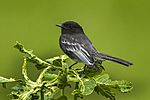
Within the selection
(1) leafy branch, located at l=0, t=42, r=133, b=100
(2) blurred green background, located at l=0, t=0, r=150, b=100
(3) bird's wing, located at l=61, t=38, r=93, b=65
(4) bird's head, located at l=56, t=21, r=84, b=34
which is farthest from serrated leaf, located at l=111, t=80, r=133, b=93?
(2) blurred green background, located at l=0, t=0, r=150, b=100

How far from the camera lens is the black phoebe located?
1389 millimetres

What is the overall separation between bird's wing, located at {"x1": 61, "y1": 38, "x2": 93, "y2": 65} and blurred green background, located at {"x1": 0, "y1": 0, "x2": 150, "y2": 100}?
0.42m

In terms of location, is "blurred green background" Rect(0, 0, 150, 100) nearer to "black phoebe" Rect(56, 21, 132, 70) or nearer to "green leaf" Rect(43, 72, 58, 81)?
"black phoebe" Rect(56, 21, 132, 70)

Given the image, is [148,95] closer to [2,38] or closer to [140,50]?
[140,50]

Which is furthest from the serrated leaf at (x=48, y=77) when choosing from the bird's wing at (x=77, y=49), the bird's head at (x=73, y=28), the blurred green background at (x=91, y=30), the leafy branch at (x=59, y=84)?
the blurred green background at (x=91, y=30)

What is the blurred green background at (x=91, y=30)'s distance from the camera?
2029mm

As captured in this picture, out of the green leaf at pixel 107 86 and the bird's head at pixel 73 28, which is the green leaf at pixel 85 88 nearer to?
the green leaf at pixel 107 86

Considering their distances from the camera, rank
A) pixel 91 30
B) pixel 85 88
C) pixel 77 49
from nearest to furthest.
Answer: pixel 85 88 → pixel 77 49 → pixel 91 30

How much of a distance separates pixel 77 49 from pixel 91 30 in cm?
61

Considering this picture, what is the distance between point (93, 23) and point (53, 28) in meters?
0.18

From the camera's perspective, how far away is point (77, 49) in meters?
1.50

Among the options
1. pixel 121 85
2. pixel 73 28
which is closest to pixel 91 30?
pixel 73 28

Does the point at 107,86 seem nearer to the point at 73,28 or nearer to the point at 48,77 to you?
the point at 48,77

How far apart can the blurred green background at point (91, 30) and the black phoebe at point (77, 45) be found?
40cm
